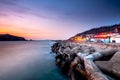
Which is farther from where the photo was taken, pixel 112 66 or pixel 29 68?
pixel 29 68

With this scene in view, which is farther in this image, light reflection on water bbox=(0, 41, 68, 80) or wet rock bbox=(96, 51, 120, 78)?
light reflection on water bbox=(0, 41, 68, 80)

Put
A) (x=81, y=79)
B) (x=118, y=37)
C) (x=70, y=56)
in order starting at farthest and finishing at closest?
(x=118, y=37) → (x=70, y=56) → (x=81, y=79)

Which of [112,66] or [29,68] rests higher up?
[112,66]

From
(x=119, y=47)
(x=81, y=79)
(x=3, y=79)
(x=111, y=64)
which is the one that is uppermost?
(x=119, y=47)

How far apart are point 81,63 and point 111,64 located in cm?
246

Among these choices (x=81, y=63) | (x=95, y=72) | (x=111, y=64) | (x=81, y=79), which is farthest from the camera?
(x=81, y=63)

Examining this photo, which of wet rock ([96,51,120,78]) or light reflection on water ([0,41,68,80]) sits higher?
wet rock ([96,51,120,78])

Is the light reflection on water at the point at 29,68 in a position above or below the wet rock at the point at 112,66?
below

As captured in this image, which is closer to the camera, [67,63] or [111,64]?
[111,64]

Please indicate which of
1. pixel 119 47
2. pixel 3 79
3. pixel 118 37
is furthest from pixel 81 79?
pixel 118 37

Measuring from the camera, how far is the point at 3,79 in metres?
10.7

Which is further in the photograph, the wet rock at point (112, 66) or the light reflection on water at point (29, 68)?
the light reflection on water at point (29, 68)

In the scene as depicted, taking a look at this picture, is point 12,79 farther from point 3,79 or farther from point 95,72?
point 95,72

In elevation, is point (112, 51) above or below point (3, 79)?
above
